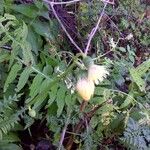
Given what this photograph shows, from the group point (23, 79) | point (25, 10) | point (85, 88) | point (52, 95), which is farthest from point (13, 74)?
point (85, 88)

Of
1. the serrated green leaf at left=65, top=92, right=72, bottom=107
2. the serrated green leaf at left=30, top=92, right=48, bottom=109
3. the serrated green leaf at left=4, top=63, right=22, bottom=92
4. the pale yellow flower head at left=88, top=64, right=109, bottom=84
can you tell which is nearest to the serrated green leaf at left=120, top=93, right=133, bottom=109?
the serrated green leaf at left=65, top=92, right=72, bottom=107

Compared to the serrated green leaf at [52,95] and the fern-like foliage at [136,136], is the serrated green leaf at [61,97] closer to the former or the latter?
the serrated green leaf at [52,95]

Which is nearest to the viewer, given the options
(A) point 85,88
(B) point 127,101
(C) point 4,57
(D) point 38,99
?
(A) point 85,88

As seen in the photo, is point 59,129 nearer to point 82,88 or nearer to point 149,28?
point 82,88

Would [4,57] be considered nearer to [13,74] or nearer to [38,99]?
[13,74]

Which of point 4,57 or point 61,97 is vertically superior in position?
point 4,57

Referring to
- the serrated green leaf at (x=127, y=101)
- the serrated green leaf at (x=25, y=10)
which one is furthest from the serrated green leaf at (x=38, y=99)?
the serrated green leaf at (x=25, y=10)
